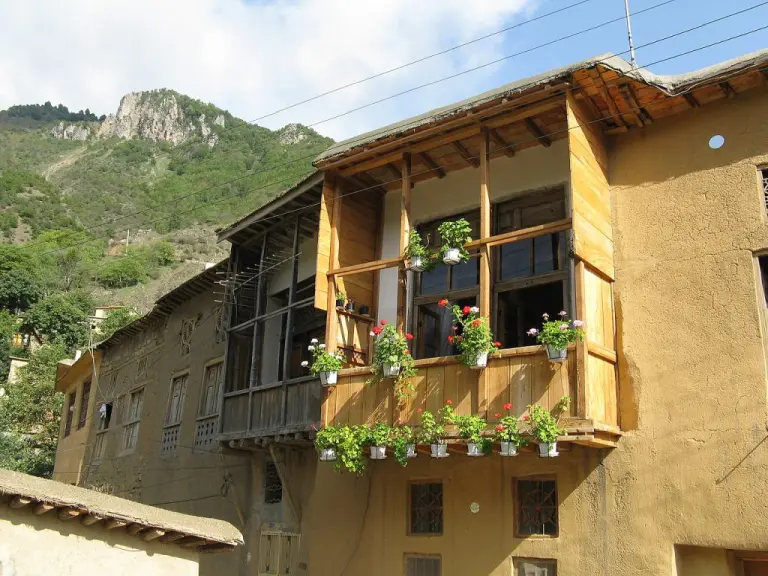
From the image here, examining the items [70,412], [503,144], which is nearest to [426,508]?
[503,144]

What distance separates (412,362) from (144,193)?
280 ft

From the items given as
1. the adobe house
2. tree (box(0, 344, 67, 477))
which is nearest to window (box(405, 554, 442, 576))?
the adobe house

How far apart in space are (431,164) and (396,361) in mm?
3545

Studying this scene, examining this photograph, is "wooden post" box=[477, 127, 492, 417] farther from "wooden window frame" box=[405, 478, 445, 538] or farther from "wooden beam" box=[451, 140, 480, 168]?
"wooden window frame" box=[405, 478, 445, 538]

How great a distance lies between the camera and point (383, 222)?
42.6ft

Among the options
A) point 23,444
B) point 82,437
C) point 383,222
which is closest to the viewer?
point 383,222

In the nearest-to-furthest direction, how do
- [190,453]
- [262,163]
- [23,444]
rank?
[190,453] → [23,444] → [262,163]

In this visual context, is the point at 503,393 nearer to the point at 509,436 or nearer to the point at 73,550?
the point at 509,436

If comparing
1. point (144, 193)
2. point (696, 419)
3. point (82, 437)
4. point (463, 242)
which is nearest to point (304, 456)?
point (463, 242)

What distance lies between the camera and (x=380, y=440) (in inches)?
385

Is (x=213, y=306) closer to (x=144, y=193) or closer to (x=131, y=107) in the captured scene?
(x=144, y=193)

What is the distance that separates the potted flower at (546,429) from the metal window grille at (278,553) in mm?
5930

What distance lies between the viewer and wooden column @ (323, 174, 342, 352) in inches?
446

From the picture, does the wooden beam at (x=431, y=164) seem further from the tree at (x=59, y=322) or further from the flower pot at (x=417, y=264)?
the tree at (x=59, y=322)
